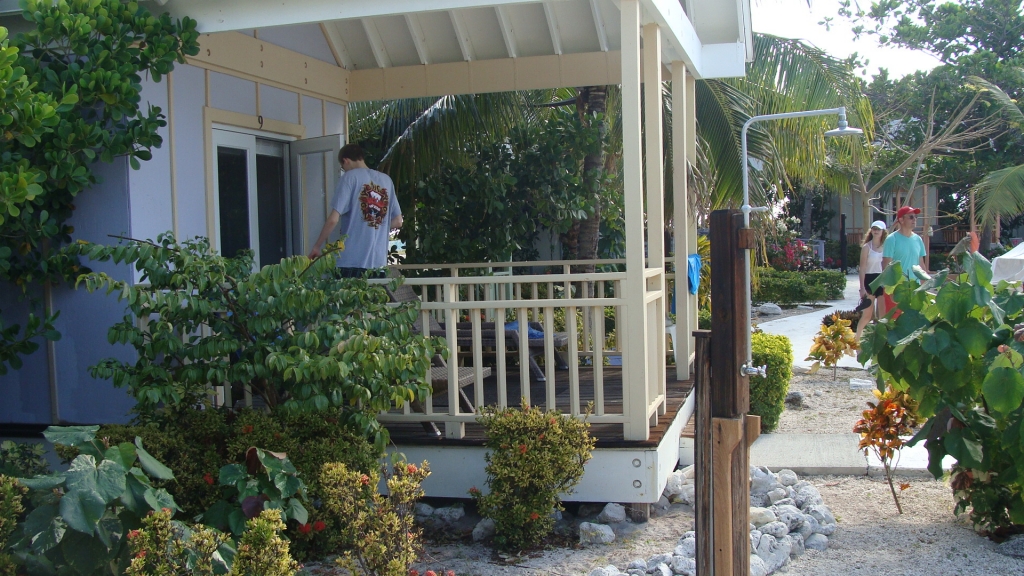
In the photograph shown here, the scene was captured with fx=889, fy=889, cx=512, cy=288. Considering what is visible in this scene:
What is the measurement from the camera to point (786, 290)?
22953 millimetres

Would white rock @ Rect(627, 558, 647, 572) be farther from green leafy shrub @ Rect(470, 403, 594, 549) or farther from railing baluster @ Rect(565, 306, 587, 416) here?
railing baluster @ Rect(565, 306, 587, 416)

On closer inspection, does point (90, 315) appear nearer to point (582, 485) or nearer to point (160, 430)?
point (160, 430)

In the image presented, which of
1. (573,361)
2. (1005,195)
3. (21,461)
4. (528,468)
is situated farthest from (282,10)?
(1005,195)

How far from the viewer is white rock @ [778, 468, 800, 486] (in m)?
6.02

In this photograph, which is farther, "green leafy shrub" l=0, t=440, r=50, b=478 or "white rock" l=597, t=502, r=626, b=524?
"white rock" l=597, t=502, r=626, b=524

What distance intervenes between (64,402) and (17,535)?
263 centimetres

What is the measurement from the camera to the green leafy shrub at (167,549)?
115 inches

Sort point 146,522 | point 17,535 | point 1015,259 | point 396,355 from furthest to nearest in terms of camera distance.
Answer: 1. point 1015,259
2. point 396,355
3. point 17,535
4. point 146,522

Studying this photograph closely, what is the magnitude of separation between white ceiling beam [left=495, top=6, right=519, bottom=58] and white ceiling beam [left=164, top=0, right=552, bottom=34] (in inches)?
91.5

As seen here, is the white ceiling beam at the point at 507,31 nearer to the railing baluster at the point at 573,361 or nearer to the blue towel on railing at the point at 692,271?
the blue towel on railing at the point at 692,271

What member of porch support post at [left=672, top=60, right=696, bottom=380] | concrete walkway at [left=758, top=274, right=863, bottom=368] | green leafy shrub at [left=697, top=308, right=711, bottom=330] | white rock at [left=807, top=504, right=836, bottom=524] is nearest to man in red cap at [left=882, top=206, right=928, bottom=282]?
concrete walkway at [left=758, top=274, right=863, bottom=368]

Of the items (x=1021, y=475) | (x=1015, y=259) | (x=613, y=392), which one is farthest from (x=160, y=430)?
(x=1015, y=259)

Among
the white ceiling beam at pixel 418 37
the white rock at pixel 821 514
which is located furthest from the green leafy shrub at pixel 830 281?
the white rock at pixel 821 514

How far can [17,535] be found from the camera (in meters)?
3.26
